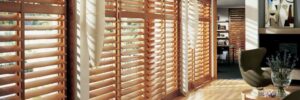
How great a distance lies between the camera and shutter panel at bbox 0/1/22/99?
8.87ft

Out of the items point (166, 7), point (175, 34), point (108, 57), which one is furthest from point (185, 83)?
point (108, 57)

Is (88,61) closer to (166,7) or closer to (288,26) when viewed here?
(166,7)

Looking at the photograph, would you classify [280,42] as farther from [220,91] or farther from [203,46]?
[220,91]

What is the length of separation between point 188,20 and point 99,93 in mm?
3224

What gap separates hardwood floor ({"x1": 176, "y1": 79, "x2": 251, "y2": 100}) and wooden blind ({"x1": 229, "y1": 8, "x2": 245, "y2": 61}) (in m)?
5.25

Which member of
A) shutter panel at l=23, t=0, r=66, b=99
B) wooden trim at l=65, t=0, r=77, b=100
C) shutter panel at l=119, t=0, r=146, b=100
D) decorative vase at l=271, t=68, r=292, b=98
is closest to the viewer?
shutter panel at l=23, t=0, r=66, b=99

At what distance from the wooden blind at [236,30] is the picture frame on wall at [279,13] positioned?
5305mm

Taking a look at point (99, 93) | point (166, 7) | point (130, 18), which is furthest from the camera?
point (166, 7)

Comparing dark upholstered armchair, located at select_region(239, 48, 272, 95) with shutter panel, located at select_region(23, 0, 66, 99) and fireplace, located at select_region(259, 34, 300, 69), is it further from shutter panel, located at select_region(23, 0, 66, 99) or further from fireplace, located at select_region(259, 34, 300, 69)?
shutter panel, located at select_region(23, 0, 66, 99)

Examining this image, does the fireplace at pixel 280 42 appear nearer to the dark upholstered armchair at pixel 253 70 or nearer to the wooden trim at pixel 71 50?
the dark upholstered armchair at pixel 253 70

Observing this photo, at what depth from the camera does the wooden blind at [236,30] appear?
13.4 m

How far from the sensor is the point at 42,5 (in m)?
3.06

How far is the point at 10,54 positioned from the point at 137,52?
2125 millimetres

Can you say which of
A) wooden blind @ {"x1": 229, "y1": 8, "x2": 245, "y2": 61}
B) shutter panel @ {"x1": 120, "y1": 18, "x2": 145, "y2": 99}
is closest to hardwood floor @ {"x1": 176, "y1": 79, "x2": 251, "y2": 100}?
shutter panel @ {"x1": 120, "y1": 18, "x2": 145, "y2": 99}
